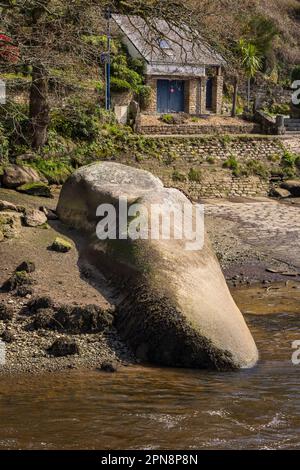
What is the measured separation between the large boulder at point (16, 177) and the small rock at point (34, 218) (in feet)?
11.8

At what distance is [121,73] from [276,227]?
1684 centimetres

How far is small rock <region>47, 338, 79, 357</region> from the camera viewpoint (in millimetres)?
10727

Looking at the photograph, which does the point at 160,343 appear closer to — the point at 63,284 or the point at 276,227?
the point at 63,284

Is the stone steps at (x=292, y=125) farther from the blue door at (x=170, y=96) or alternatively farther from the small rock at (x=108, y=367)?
the small rock at (x=108, y=367)

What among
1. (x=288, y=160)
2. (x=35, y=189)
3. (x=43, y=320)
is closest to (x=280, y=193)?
(x=288, y=160)

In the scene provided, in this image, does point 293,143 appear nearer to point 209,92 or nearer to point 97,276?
point 209,92

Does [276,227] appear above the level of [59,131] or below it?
below

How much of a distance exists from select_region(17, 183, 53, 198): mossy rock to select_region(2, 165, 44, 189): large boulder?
19 centimetres

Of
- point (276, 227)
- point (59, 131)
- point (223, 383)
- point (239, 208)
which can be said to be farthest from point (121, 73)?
point (223, 383)

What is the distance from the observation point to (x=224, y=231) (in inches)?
849

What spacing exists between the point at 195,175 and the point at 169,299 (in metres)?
17.9

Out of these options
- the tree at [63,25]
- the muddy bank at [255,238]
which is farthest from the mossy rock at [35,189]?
the muddy bank at [255,238]

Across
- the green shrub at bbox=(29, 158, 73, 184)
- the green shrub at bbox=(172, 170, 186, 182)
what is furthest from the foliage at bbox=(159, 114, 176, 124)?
the green shrub at bbox=(29, 158, 73, 184)

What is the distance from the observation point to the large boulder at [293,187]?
29636mm
